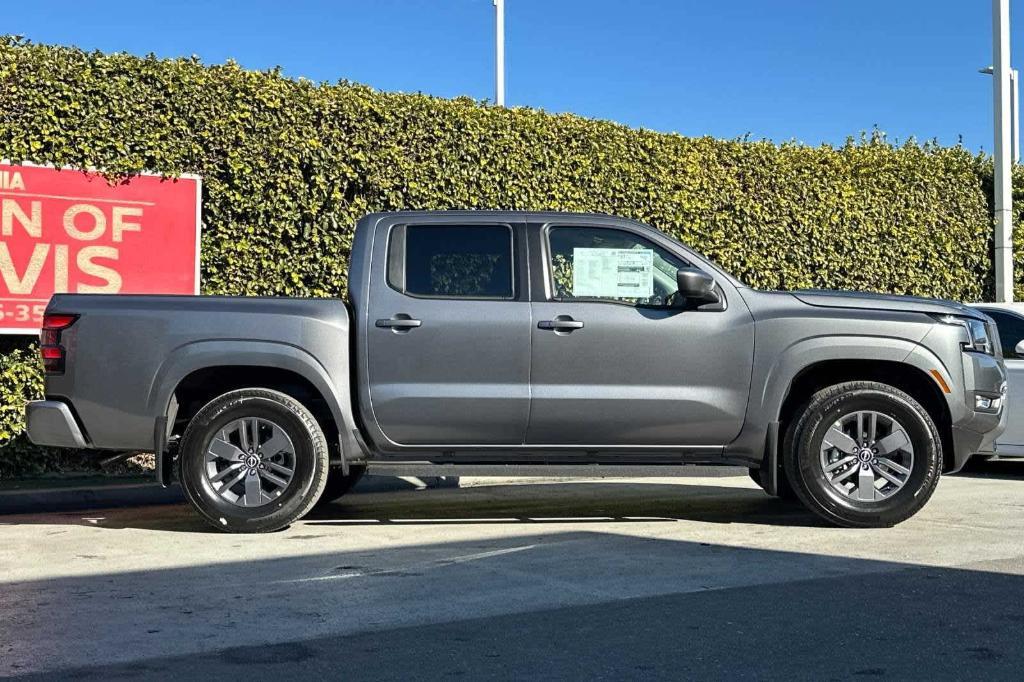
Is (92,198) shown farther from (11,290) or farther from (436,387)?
(436,387)

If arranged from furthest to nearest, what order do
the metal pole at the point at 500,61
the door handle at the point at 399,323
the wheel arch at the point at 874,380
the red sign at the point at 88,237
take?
the metal pole at the point at 500,61
the red sign at the point at 88,237
the wheel arch at the point at 874,380
the door handle at the point at 399,323

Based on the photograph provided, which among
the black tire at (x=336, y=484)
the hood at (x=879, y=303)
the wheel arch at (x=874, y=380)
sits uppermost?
the hood at (x=879, y=303)

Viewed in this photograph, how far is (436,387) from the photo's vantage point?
7.85m

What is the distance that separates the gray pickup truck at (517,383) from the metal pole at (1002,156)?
8.34 metres

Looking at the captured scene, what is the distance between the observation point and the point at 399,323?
784 centimetres

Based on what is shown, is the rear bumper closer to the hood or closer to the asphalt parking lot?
the asphalt parking lot

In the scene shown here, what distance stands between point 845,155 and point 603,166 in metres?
3.63

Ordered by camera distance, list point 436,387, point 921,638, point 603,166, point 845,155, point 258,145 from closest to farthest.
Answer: point 921,638
point 436,387
point 258,145
point 603,166
point 845,155

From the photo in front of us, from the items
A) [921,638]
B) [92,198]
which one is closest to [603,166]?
[92,198]

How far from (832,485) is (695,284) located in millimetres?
1533

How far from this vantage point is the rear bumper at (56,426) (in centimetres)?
780

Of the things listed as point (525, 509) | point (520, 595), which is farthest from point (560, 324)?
point (520, 595)

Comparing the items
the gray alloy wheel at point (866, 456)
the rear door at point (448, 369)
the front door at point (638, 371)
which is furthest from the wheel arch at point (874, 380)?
the rear door at point (448, 369)

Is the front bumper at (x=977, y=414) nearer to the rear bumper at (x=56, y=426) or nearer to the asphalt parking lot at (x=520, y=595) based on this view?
the asphalt parking lot at (x=520, y=595)
